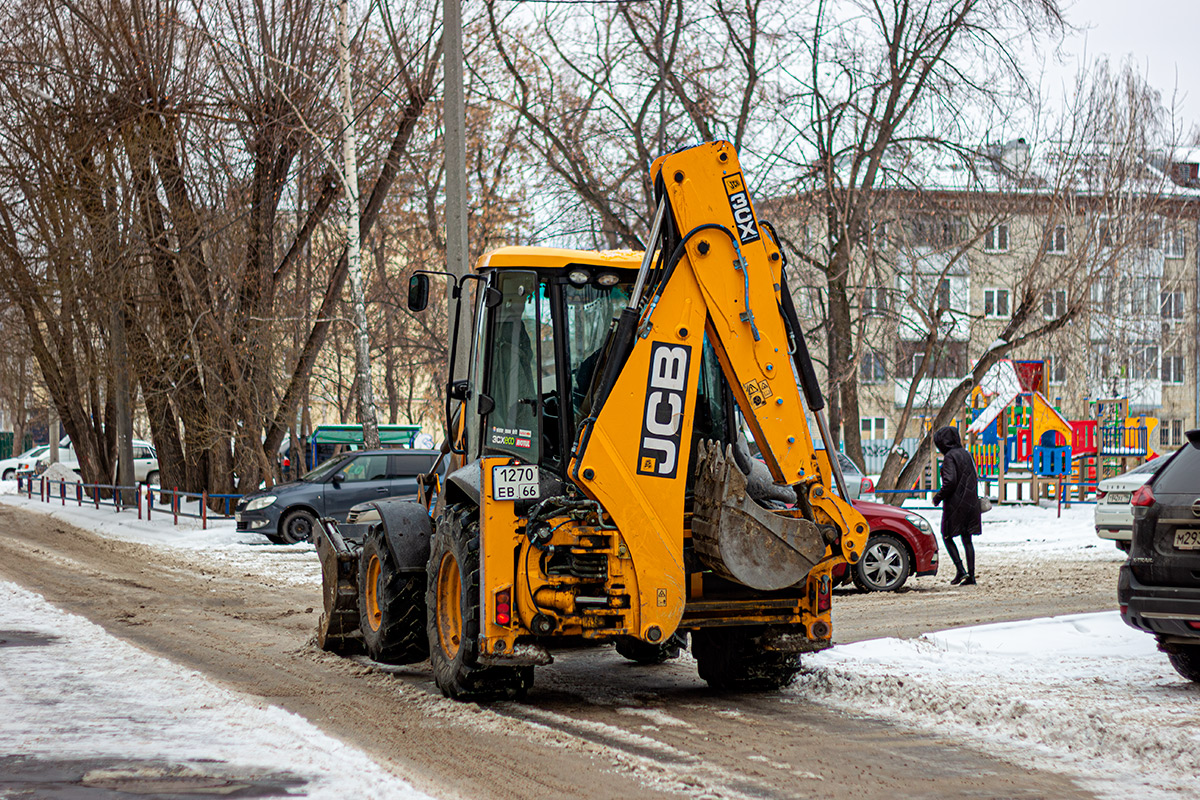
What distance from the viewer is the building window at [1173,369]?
5143 cm

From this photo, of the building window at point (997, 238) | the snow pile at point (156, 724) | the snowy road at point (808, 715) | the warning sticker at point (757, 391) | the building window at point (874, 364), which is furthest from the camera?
the building window at point (874, 364)

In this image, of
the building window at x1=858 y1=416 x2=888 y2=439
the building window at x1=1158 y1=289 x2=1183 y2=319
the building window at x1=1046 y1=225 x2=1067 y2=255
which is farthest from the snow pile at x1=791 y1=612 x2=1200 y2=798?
the building window at x1=858 y1=416 x2=888 y2=439

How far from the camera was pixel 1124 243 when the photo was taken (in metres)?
22.2

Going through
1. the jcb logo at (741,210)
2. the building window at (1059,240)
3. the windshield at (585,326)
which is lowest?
the windshield at (585,326)

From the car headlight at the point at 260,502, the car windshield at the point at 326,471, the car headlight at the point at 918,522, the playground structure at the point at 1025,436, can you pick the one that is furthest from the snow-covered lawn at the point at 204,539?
the playground structure at the point at 1025,436

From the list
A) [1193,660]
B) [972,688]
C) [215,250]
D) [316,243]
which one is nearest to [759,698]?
[972,688]

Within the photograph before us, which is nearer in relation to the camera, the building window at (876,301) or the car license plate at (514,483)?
the car license plate at (514,483)

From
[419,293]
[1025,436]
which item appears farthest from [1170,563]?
[1025,436]

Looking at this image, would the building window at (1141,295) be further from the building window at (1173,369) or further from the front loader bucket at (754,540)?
the front loader bucket at (754,540)

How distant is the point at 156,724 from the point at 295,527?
15037 millimetres

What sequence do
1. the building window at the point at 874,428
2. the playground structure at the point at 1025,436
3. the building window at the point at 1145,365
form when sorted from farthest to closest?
the building window at the point at 874,428, the building window at the point at 1145,365, the playground structure at the point at 1025,436

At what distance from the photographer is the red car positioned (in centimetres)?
1365

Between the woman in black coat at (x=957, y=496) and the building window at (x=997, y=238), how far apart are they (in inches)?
395

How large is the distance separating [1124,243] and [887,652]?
52.3ft
